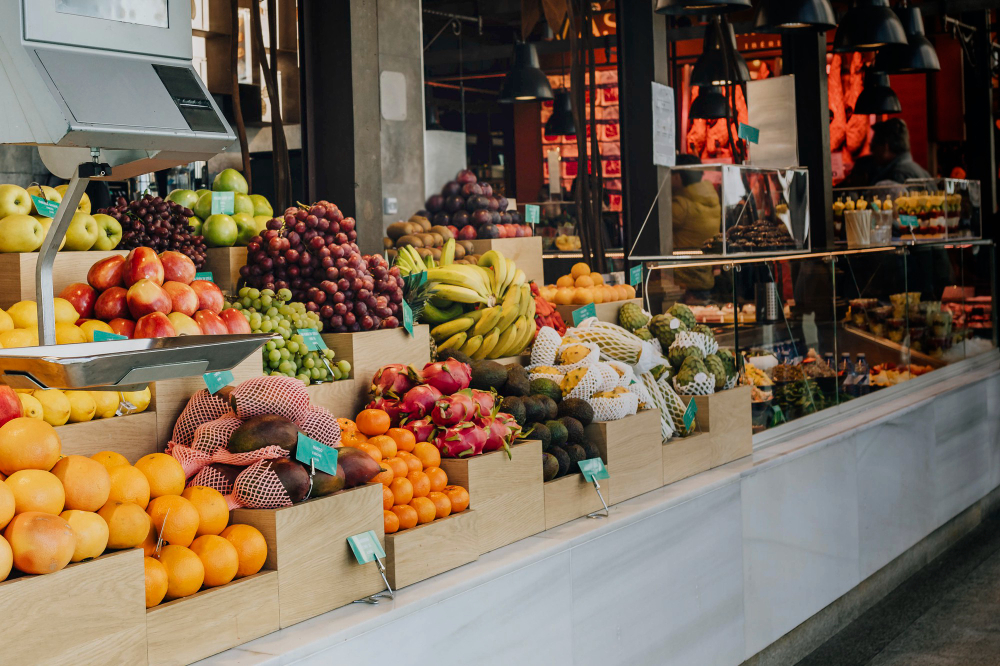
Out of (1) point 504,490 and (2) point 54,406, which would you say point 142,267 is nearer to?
(2) point 54,406

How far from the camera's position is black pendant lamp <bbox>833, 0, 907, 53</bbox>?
5676 millimetres

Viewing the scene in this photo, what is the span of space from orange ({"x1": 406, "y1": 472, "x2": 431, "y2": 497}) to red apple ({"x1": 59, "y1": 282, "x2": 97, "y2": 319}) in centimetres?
86

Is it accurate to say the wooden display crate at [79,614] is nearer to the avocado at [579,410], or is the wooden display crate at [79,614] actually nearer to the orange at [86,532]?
the orange at [86,532]

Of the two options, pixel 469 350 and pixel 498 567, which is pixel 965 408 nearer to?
pixel 469 350

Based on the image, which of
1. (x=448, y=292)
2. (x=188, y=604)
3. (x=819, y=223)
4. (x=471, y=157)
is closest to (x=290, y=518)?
(x=188, y=604)

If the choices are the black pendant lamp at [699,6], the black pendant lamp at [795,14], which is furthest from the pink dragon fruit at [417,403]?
the black pendant lamp at [795,14]

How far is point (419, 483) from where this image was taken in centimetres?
241

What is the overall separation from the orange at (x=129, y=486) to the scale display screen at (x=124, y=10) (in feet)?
2.63

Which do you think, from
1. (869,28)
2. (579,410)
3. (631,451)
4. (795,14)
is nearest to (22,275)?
(579,410)

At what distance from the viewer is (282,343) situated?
2729 mm

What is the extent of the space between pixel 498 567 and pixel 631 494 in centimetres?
80

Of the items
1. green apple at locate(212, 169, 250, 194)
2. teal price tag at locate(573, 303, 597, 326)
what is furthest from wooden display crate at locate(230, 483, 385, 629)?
teal price tag at locate(573, 303, 597, 326)

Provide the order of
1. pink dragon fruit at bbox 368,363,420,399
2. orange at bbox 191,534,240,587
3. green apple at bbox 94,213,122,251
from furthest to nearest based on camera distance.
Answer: pink dragon fruit at bbox 368,363,420,399
green apple at bbox 94,213,122,251
orange at bbox 191,534,240,587

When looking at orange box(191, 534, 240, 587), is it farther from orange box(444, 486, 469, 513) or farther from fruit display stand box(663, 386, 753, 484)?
fruit display stand box(663, 386, 753, 484)
